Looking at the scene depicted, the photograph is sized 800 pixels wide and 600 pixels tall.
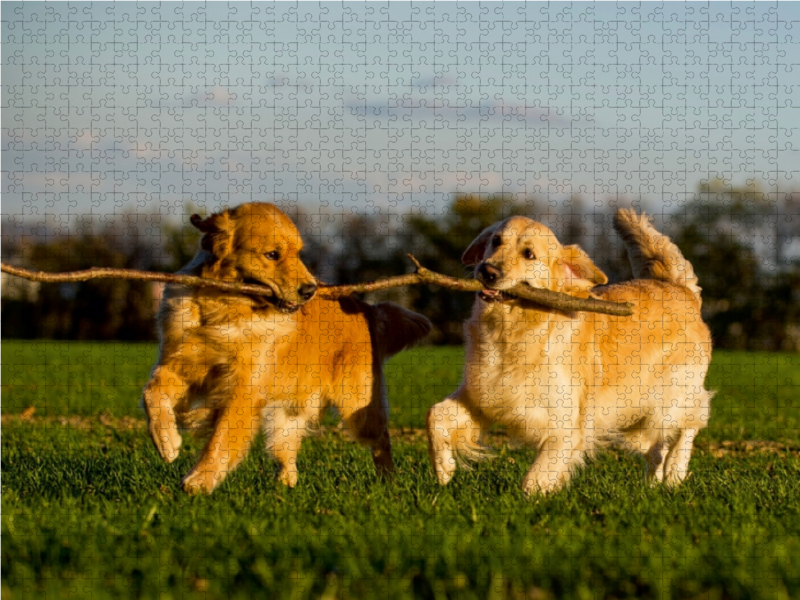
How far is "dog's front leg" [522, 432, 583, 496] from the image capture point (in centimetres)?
592

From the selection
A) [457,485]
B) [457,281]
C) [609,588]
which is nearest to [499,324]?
Result: [457,281]

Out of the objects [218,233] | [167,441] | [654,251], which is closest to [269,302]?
[218,233]

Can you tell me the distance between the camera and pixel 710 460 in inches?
315

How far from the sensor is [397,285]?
6.09 meters

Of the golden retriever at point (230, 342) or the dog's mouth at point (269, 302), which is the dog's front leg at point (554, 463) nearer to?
the golden retriever at point (230, 342)

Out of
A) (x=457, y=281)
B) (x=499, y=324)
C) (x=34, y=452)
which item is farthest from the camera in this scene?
(x=34, y=452)

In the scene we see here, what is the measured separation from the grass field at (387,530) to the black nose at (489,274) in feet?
4.38

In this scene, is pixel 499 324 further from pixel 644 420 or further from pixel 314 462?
pixel 314 462

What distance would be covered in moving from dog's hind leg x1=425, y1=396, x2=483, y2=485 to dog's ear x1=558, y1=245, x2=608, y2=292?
1105 millimetres

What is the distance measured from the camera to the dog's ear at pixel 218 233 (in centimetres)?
620

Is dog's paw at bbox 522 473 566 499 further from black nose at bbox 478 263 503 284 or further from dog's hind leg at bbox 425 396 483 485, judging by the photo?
black nose at bbox 478 263 503 284

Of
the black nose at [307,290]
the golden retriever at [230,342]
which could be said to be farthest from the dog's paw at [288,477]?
the black nose at [307,290]

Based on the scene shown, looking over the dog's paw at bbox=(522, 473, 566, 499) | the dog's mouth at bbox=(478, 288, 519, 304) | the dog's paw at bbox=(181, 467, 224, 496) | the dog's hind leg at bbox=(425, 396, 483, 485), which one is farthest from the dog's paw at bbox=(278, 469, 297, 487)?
the dog's mouth at bbox=(478, 288, 519, 304)

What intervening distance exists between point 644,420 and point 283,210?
323 cm
